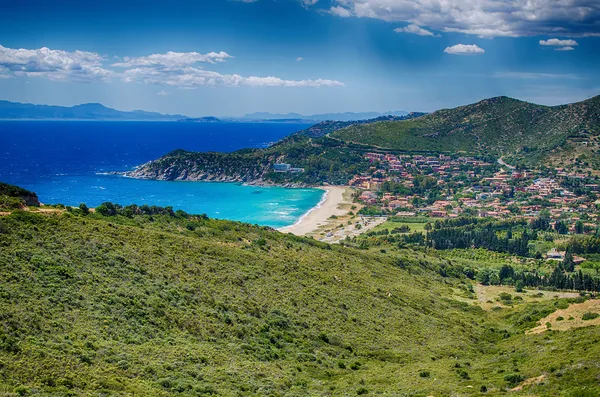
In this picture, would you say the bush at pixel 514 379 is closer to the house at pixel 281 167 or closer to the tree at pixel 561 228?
the tree at pixel 561 228

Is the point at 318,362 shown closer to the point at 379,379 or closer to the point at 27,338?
the point at 379,379

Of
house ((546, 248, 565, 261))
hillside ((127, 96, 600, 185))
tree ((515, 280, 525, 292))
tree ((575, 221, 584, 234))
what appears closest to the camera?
tree ((515, 280, 525, 292))

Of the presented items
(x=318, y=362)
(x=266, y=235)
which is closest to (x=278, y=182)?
(x=266, y=235)

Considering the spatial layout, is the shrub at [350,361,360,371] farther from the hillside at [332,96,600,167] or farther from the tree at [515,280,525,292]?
the hillside at [332,96,600,167]

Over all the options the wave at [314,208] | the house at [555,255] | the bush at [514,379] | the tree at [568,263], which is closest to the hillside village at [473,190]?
the wave at [314,208]

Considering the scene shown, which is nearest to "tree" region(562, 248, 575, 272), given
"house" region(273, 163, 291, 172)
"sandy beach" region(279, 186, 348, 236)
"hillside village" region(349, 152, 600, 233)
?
"hillside village" region(349, 152, 600, 233)

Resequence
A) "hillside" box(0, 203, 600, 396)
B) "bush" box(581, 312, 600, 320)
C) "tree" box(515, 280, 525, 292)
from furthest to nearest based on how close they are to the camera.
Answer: "tree" box(515, 280, 525, 292) → "bush" box(581, 312, 600, 320) → "hillside" box(0, 203, 600, 396)

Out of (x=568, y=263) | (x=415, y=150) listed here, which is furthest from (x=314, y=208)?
(x=415, y=150)
